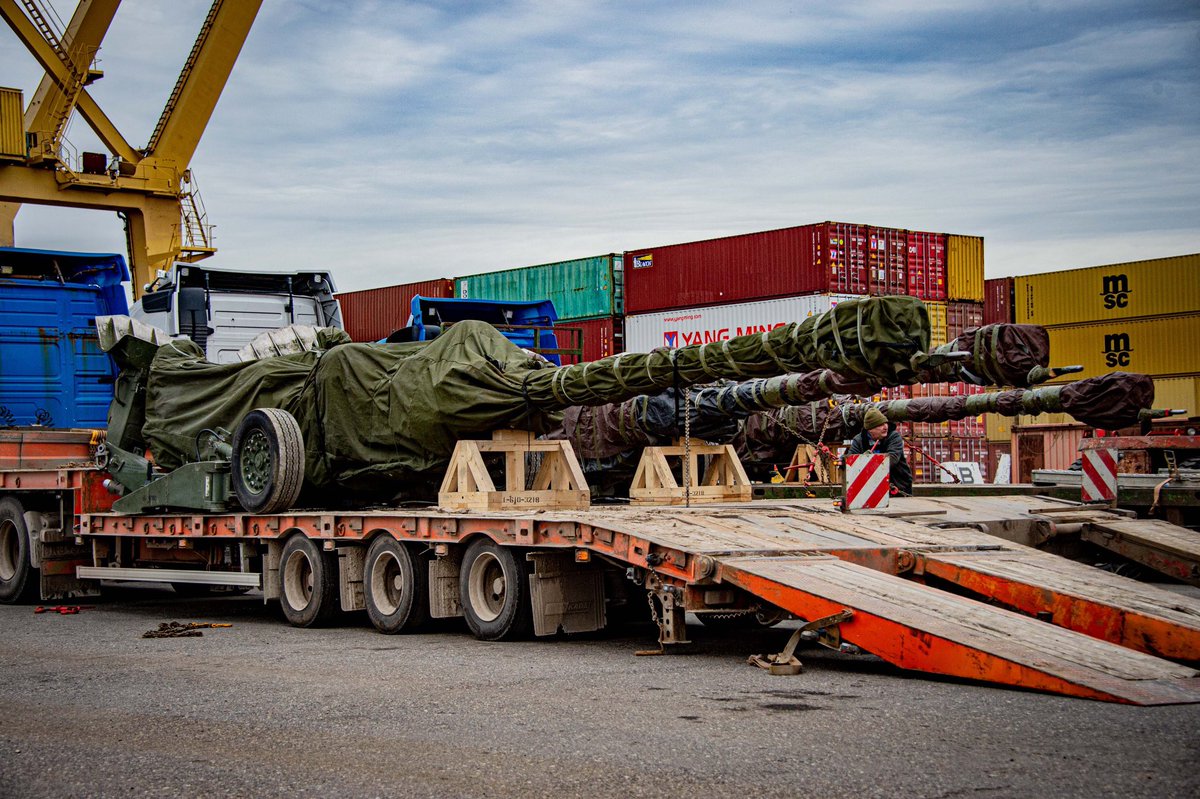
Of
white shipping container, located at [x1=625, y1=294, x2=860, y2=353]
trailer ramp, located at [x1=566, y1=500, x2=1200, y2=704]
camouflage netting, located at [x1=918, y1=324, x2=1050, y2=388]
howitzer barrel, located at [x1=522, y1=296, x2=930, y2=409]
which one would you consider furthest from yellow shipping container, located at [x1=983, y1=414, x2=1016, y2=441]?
camouflage netting, located at [x1=918, y1=324, x2=1050, y2=388]

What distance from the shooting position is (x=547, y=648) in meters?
10.5

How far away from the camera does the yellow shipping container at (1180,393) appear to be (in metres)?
35.8

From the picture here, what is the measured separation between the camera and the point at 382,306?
4056 cm

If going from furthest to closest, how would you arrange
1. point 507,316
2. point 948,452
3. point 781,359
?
point 948,452
point 507,316
point 781,359

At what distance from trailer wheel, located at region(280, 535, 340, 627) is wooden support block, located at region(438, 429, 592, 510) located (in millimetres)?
1359

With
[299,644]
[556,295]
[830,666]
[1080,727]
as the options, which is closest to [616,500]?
[299,644]

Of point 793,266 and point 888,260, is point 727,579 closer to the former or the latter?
point 793,266

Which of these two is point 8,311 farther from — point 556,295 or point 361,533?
point 556,295

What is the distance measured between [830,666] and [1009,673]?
5.49 feet

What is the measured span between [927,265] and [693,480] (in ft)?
72.5

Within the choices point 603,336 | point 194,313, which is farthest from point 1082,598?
point 603,336

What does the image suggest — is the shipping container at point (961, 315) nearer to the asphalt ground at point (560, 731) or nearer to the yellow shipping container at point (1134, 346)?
the yellow shipping container at point (1134, 346)

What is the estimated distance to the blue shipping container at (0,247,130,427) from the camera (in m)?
16.8

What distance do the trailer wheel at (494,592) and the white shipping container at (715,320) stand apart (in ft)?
69.8
